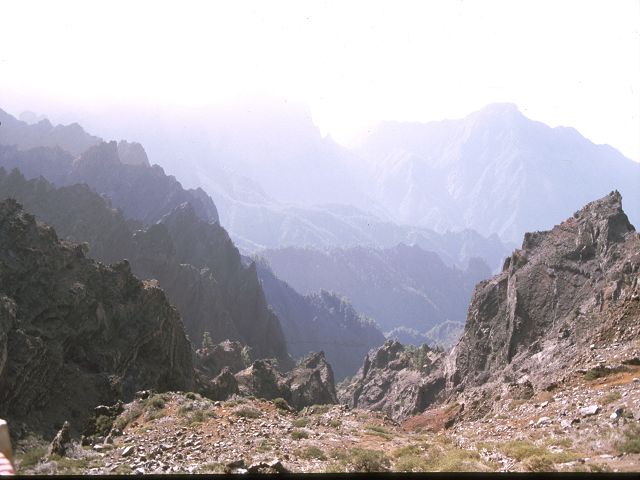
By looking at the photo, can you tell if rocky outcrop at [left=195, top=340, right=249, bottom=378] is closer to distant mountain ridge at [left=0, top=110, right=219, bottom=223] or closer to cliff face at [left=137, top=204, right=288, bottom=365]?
cliff face at [left=137, top=204, right=288, bottom=365]

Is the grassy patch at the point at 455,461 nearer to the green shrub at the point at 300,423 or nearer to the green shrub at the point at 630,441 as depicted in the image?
the green shrub at the point at 630,441

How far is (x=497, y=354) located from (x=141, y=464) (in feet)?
169

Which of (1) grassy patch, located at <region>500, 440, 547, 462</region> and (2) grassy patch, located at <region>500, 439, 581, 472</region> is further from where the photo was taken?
(1) grassy patch, located at <region>500, 440, 547, 462</region>

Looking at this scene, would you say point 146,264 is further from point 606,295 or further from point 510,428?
point 510,428

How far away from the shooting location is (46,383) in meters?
34.3

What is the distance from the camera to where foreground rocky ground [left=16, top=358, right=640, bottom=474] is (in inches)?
504

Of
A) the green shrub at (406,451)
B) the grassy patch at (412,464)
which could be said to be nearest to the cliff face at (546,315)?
the green shrub at (406,451)

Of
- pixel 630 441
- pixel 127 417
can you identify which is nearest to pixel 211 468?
pixel 630 441

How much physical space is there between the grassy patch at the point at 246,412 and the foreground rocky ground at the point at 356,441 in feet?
0.24

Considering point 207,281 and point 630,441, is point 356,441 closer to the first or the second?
point 630,441

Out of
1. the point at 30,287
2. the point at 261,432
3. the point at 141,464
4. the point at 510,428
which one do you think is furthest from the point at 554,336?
the point at 30,287

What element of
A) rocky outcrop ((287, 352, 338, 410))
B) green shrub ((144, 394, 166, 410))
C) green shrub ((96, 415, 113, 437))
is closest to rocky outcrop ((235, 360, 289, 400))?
rocky outcrop ((287, 352, 338, 410))

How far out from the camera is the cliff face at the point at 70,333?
109ft

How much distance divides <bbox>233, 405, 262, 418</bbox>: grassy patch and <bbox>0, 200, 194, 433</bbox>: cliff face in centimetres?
1702
